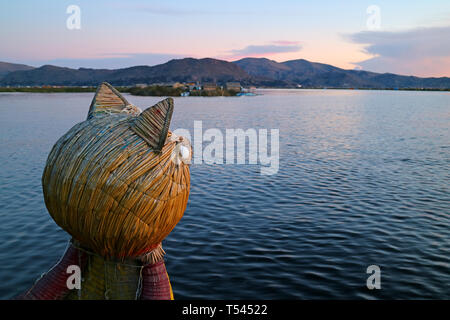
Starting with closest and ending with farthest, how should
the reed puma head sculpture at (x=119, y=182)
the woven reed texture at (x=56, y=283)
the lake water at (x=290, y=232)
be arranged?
the reed puma head sculpture at (x=119, y=182) → the woven reed texture at (x=56, y=283) → the lake water at (x=290, y=232)

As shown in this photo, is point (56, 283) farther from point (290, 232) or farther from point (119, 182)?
point (290, 232)

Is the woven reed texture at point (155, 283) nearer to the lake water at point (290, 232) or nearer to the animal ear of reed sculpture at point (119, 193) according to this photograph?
the animal ear of reed sculpture at point (119, 193)

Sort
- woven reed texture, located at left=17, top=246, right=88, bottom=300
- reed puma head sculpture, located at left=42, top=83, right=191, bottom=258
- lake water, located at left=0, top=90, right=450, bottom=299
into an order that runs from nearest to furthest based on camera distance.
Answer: reed puma head sculpture, located at left=42, top=83, right=191, bottom=258, woven reed texture, located at left=17, top=246, right=88, bottom=300, lake water, located at left=0, top=90, right=450, bottom=299

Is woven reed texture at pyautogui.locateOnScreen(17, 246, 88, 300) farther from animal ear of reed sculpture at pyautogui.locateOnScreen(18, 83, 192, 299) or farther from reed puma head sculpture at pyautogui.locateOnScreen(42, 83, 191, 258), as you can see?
reed puma head sculpture at pyautogui.locateOnScreen(42, 83, 191, 258)

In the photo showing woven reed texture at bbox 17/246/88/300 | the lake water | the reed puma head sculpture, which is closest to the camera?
the reed puma head sculpture

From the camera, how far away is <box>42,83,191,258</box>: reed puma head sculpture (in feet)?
12.1

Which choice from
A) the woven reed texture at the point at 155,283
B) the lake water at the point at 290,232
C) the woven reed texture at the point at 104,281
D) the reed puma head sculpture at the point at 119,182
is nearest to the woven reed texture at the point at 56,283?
the woven reed texture at the point at 104,281

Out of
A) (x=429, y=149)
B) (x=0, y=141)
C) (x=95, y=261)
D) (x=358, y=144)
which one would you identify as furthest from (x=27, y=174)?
(x=429, y=149)

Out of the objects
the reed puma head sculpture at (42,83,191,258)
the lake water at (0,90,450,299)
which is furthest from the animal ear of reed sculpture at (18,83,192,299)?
the lake water at (0,90,450,299)

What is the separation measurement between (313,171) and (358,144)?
12.1 m

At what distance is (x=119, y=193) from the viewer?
3.71 m

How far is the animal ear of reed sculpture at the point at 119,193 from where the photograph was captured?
3707 mm
